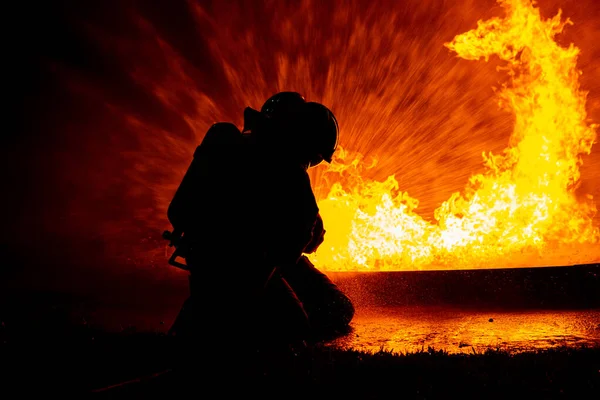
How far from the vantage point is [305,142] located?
7.57ft

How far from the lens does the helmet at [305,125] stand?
227 cm

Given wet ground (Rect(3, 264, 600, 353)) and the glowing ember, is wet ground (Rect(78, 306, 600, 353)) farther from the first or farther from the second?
the glowing ember

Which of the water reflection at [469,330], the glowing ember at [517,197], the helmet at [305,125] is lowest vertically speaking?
the water reflection at [469,330]

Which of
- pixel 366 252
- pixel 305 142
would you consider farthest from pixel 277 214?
pixel 366 252

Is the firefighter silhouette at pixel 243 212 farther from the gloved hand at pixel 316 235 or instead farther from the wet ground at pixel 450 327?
the wet ground at pixel 450 327

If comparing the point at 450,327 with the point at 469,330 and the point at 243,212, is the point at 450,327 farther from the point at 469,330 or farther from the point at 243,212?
the point at 243,212

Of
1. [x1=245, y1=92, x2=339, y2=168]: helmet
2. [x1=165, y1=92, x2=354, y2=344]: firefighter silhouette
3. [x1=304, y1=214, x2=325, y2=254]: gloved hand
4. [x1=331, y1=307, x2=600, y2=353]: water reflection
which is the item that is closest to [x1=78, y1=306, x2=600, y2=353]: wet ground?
[x1=331, y1=307, x2=600, y2=353]: water reflection

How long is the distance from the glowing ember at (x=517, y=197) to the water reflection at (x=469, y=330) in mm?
2848

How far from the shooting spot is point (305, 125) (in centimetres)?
228

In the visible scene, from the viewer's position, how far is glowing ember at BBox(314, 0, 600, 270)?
716 centimetres

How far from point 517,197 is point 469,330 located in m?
4.92

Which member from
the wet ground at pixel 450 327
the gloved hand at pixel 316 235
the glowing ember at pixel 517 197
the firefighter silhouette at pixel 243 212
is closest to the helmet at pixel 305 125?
the firefighter silhouette at pixel 243 212

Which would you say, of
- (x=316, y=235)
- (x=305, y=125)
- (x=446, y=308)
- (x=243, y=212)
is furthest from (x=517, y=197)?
(x=243, y=212)

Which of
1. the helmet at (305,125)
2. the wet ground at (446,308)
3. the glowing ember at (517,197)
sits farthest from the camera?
the glowing ember at (517,197)
